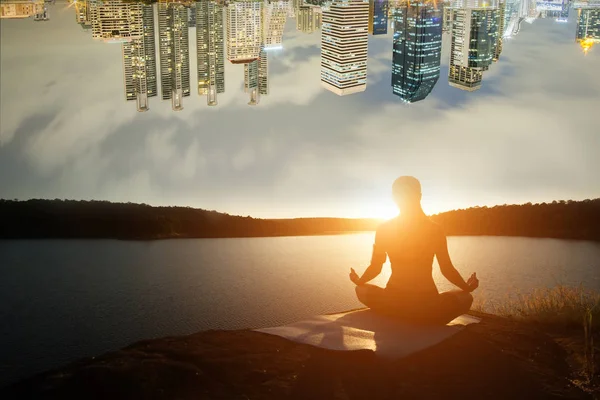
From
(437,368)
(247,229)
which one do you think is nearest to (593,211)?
(247,229)

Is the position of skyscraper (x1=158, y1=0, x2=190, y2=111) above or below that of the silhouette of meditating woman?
above

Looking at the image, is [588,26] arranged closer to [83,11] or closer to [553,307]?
[553,307]

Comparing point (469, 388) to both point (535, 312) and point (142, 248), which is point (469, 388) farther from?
point (142, 248)

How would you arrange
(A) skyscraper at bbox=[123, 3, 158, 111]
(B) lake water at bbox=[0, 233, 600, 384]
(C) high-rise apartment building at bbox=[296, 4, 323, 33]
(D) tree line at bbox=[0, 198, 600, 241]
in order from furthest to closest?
1. (D) tree line at bbox=[0, 198, 600, 241]
2. (C) high-rise apartment building at bbox=[296, 4, 323, 33]
3. (B) lake water at bbox=[0, 233, 600, 384]
4. (A) skyscraper at bbox=[123, 3, 158, 111]

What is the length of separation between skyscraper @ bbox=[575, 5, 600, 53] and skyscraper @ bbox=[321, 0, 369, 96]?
220 cm

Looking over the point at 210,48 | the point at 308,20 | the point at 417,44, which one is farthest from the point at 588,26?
the point at 210,48

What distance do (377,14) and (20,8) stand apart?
2925 mm

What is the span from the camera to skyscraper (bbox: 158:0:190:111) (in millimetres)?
5064

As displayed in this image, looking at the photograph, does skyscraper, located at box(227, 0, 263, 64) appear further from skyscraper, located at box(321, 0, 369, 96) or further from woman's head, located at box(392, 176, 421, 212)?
woman's head, located at box(392, 176, 421, 212)

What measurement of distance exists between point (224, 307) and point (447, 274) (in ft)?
7.87

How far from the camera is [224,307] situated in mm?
5750

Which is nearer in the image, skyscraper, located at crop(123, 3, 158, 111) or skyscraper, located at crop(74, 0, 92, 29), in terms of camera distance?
skyscraper, located at crop(74, 0, 92, 29)

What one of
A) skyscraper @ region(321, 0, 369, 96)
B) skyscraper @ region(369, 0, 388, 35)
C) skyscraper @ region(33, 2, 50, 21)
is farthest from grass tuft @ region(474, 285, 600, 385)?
skyscraper @ region(33, 2, 50, 21)

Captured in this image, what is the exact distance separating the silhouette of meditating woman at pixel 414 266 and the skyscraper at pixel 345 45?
1.67 m
